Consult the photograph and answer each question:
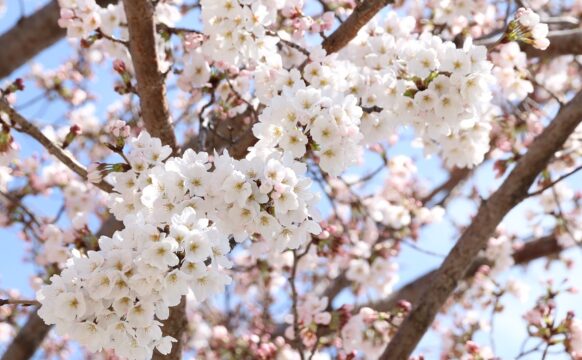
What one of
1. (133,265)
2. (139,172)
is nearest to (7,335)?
(139,172)

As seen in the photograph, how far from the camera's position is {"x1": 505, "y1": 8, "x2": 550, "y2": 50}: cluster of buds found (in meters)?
2.27

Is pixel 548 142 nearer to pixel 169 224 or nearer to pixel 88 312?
pixel 169 224

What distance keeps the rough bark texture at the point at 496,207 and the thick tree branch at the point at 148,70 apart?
1.19 metres

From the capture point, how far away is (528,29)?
231 cm

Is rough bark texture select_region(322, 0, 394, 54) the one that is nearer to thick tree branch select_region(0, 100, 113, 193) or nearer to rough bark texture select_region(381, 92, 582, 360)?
rough bark texture select_region(381, 92, 582, 360)

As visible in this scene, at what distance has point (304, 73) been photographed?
7.91 ft

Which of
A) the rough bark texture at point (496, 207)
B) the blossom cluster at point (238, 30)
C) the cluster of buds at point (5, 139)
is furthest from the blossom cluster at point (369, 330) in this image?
the cluster of buds at point (5, 139)

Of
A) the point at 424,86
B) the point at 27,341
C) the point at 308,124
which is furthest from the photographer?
the point at 27,341

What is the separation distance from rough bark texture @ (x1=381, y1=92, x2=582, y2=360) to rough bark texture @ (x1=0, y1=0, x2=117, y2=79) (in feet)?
8.90

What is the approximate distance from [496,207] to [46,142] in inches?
70.8

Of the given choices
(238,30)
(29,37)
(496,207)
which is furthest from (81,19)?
(496,207)

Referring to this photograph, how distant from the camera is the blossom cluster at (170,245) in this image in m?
1.54

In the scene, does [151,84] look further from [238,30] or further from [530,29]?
[530,29]

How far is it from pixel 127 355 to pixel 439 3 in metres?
2.46
